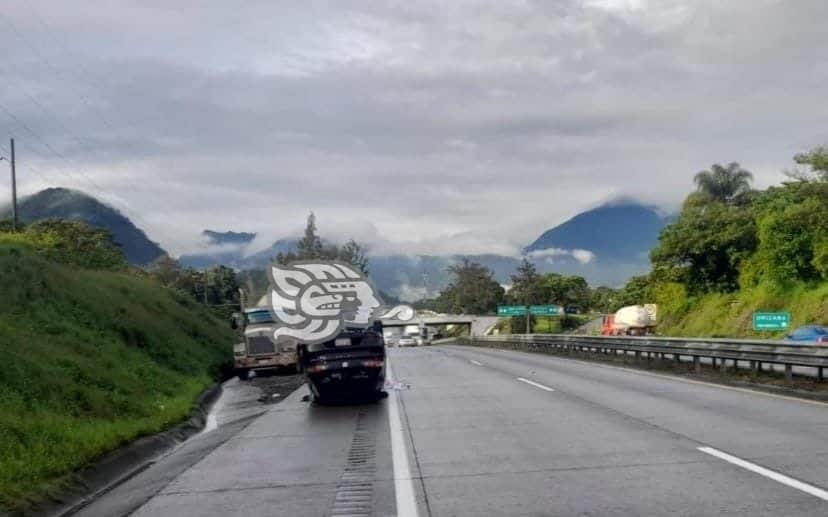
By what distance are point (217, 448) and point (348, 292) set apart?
639 centimetres

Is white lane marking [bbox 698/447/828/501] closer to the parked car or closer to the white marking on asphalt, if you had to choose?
the white marking on asphalt

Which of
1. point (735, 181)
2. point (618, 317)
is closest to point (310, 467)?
point (618, 317)

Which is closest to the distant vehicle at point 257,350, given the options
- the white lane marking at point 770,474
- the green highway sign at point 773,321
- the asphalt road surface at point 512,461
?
the asphalt road surface at point 512,461

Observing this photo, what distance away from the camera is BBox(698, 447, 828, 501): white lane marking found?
26.7ft

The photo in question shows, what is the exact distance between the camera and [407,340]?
307 ft

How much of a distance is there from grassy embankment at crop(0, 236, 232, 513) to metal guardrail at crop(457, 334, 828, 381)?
12594 millimetres

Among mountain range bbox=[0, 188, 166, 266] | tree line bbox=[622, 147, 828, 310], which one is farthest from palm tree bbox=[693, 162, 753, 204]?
mountain range bbox=[0, 188, 166, 266]

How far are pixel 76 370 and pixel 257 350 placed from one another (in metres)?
15.7

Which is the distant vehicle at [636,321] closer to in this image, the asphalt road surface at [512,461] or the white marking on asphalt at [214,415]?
the white marking on asphalt at [214,415]

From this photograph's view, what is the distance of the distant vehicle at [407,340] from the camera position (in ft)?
291

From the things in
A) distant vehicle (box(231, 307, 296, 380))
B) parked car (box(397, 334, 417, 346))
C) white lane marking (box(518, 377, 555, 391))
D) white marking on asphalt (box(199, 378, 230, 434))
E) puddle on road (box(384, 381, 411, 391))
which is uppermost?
distant vehicle (box(231, 307, 296, 380))

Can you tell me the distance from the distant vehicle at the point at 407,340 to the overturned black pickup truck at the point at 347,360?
68.4 metres

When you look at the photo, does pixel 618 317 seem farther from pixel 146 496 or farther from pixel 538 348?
pixel 146 496

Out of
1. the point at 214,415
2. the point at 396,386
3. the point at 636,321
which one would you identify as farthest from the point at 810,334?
the point at 636,321
